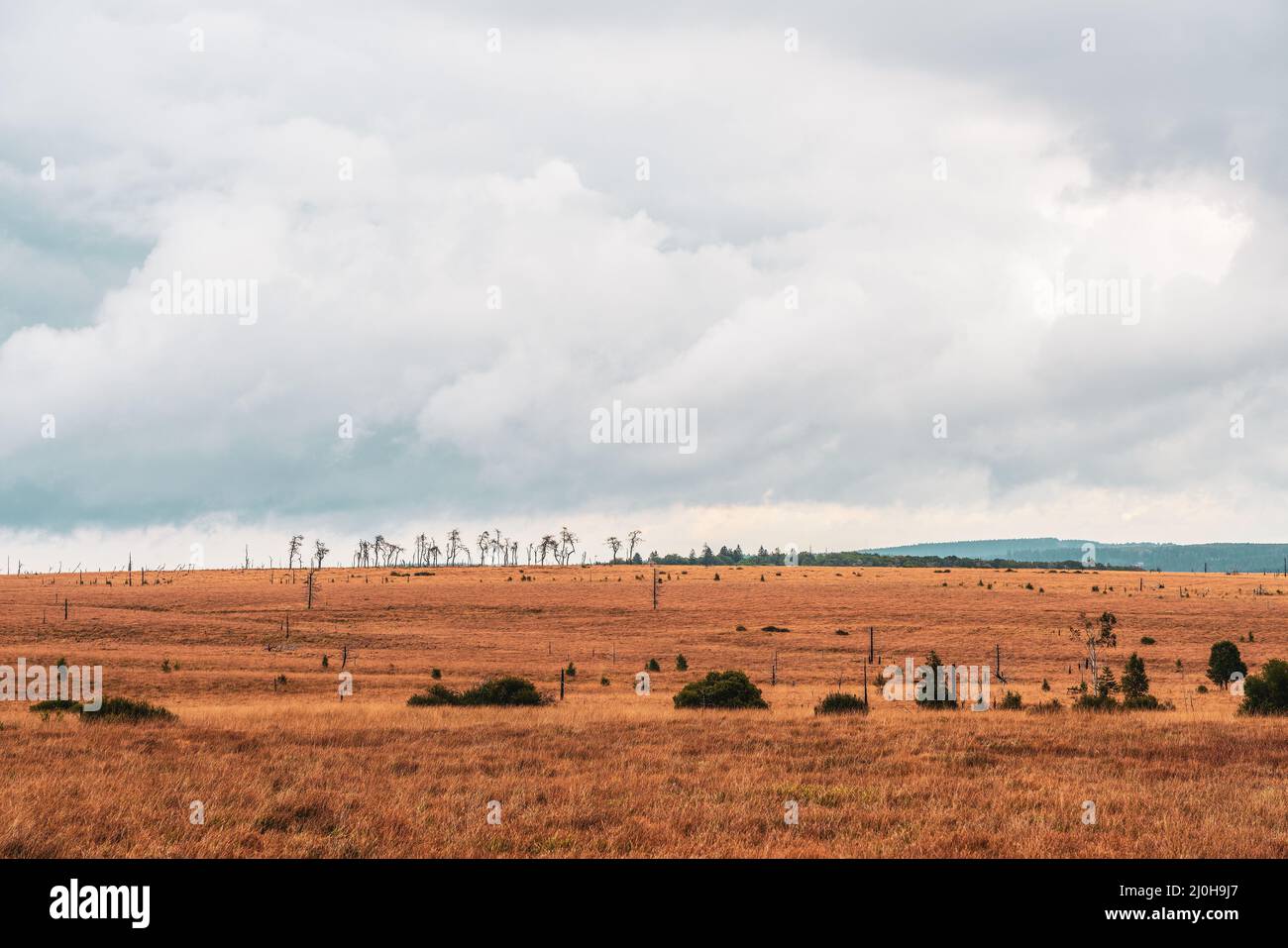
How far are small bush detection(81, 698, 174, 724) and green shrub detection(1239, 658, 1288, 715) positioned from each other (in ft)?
107

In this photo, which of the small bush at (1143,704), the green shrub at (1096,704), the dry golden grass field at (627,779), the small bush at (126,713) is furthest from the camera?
the small bush at (1143,704)

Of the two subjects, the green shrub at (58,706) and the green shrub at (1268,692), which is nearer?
the green shrub at (58,706)

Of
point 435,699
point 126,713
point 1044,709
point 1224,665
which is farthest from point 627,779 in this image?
point 1224,665

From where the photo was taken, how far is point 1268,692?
29328 millimetres

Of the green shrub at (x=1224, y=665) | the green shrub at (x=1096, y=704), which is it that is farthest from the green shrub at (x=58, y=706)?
the green shrub at (x=1224, y=665)

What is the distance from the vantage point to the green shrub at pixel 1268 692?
2878 centimetres

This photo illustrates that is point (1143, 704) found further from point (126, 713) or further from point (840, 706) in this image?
point (126, 713)

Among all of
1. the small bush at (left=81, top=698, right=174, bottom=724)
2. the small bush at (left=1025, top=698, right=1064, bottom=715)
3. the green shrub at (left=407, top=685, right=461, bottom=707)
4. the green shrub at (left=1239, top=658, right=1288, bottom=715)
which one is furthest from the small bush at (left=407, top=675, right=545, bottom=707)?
the green shrub at (left=1239, top=658, right=1288, bottom=715)

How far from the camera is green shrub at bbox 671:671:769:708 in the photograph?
33188 mm

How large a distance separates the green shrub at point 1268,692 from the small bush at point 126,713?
107 ft

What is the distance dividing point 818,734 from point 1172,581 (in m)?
143

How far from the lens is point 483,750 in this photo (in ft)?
67.2

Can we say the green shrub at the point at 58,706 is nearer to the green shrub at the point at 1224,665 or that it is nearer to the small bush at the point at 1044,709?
the small bush at the point at 1044,709
